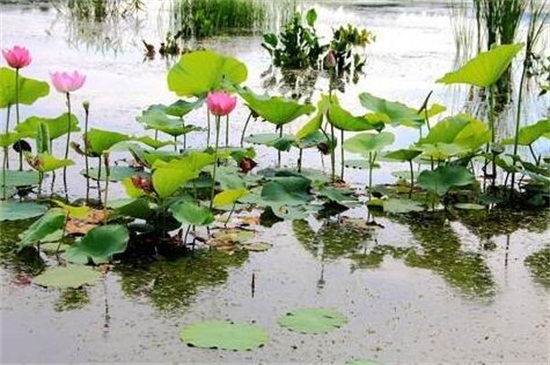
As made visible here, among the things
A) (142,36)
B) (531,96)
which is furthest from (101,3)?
(531,96)

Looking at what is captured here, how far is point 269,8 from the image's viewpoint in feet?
23.8

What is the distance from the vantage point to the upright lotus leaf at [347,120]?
7.84ft

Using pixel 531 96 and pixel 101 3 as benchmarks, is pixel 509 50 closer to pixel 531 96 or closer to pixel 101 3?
pixel 531 96

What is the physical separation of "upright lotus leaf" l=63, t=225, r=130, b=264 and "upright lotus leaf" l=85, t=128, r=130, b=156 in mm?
496

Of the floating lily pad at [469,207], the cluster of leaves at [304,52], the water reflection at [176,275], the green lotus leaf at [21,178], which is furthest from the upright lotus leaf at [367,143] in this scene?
the cluster of leaves at [304,52]

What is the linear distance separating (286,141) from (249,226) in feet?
1.62

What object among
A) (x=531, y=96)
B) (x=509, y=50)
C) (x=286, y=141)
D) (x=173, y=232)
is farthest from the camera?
(x=531, y=96)

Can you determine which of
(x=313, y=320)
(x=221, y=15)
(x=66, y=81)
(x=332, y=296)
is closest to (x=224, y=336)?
(x=313, y=320)

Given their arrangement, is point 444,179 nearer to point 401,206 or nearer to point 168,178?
point 401,206

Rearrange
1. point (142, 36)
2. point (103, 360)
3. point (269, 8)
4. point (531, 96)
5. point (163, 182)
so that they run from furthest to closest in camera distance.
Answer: point (269, 8)
point (142, 36)
point (531, 96)
point (163, 182)
point (103, 360)

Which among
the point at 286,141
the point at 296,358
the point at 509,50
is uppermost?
the point at 509,50

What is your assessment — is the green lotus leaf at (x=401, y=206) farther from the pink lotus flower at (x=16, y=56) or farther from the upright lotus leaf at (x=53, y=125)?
the pink lotus flower at (x=16, y=56)

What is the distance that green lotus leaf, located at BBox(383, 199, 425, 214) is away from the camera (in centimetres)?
226

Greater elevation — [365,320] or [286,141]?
[286,141]
